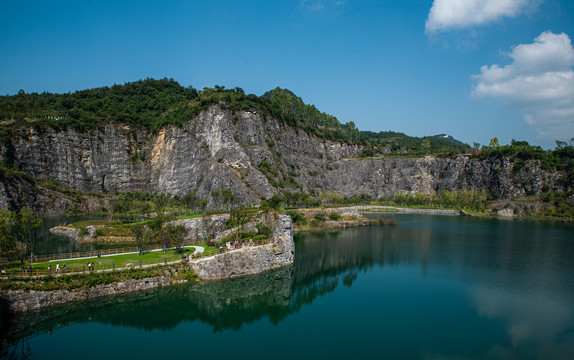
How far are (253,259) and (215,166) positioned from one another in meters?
59.1

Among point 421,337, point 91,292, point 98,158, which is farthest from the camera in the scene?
point 98,158

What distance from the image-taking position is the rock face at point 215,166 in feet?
308

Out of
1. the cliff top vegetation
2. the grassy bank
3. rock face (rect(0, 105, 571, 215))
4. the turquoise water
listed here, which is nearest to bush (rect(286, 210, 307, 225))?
rock face (rect(0, 105, 571, 215))

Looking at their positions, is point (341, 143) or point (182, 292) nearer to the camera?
point (182, 292)

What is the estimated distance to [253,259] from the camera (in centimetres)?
4181

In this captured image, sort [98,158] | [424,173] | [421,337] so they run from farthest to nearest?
[424,173] < [98,158] < [421,337]

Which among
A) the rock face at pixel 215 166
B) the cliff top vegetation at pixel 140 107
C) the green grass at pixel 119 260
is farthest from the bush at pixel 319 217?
the cliff top vegetation at pixel 140 107

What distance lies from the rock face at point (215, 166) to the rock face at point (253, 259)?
138 feet

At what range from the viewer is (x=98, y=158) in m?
115

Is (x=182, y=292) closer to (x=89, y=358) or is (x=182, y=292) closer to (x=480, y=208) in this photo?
(x=89, y=358)

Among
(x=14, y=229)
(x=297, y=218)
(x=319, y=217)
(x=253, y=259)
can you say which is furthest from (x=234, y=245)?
(x=319, y=217)

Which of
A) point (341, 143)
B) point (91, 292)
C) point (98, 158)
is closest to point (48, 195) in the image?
point (98, 158)

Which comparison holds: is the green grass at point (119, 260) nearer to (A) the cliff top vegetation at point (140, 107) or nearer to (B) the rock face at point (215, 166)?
(B) the rock face at point (215, 166)

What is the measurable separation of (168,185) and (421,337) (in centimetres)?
9450
